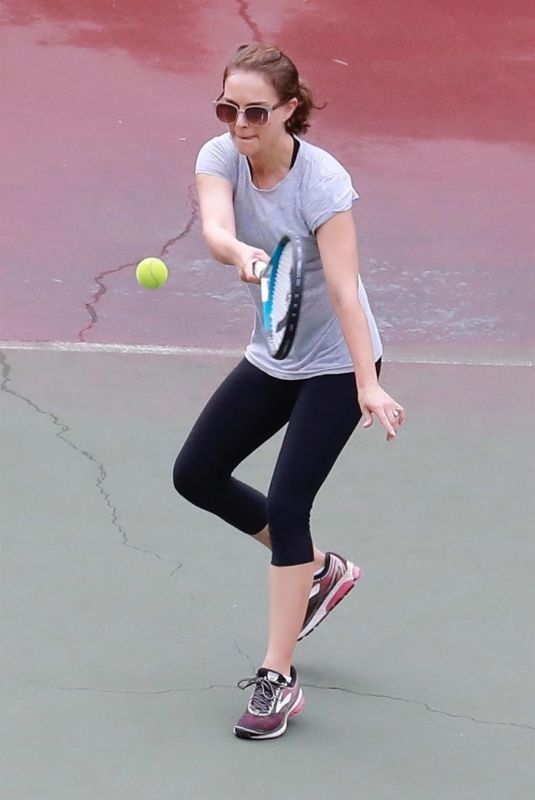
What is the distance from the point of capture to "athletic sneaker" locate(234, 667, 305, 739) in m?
3.52

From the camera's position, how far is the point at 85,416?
548 centimetres

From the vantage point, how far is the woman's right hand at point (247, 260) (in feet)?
10.5

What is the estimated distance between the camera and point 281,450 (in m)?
3.62

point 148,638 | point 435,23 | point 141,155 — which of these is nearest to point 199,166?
point 148,638

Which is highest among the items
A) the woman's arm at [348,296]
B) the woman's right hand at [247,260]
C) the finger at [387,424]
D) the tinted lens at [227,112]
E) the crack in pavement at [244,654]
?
the tinted lens at [227,112]

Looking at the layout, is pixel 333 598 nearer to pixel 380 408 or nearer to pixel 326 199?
pixel 380 408

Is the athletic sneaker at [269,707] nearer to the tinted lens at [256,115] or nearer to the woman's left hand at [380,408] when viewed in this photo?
the woman's left hand at [380,408]

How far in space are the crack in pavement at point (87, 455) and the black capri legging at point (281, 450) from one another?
1.99ft

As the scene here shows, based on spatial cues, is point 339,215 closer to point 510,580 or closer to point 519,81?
point 510,580

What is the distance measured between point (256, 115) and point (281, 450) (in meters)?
0.86

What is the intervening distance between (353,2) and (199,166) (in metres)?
7.24

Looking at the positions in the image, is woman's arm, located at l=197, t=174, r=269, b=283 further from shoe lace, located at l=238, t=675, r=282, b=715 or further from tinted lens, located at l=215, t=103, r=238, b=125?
shoe lace, located at l=238, t=675, r=282, b=715

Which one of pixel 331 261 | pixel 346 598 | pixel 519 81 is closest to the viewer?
pixel 331 261

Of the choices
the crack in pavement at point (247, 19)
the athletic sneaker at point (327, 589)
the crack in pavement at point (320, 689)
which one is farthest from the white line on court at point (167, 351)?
the crack in pavement at point (247, 19)
